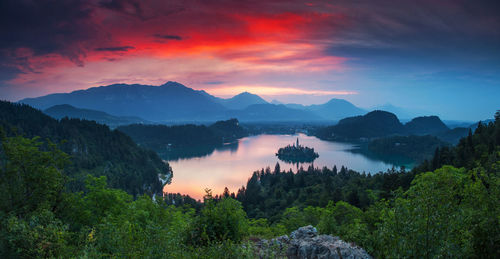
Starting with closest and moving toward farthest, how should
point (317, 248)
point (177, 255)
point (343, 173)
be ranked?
point (177, 255) → point (317, 248) → point (343, 173)

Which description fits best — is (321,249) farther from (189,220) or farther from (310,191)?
(310,191)

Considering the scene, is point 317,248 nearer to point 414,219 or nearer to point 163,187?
point 414,219

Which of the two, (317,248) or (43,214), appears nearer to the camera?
(317,248)

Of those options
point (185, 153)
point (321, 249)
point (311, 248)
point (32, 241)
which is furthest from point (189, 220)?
point (185, 153)

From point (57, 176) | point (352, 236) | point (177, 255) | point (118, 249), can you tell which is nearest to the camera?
point (177, 255)

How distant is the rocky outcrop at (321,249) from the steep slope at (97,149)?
69.0 meters

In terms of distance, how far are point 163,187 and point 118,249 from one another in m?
74.5

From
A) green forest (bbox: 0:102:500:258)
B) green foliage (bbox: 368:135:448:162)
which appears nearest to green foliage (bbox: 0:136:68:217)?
green forest (bbox: 0:102:500:258)

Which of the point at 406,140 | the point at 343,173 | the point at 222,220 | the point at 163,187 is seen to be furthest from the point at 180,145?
the point at 222,220

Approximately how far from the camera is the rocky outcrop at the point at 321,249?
9.91m

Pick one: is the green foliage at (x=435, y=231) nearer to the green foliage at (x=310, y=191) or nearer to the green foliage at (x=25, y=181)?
the green foliage at (x=25, y=181)

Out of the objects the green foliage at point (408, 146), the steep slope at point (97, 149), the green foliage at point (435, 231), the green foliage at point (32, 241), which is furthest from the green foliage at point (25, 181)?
the green foliage at point (408, 146)

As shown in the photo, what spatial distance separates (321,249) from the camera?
10594mm

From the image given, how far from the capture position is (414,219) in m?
7.14
